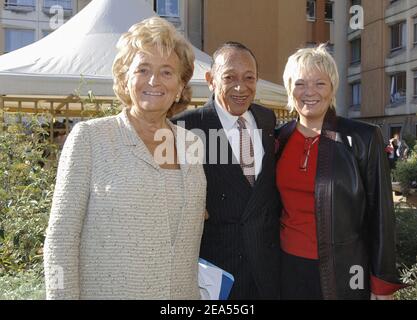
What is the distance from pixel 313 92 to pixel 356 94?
28481mm

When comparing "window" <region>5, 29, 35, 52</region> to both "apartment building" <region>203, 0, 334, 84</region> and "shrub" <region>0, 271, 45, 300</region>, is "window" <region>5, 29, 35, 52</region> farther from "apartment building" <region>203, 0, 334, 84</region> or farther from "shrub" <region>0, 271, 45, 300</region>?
"shrub" <region>0, 271, 45, 300</region>

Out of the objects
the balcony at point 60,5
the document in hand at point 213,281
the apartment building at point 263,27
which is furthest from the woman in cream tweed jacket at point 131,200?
the balcony at point 60,5

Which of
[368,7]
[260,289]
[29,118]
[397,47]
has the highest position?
[368,7]

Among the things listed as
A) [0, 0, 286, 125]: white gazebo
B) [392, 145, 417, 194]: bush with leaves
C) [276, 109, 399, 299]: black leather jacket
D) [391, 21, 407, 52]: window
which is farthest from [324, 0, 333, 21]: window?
[276, 109, 399, 299]: black leather jacket

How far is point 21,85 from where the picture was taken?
15.8 ft

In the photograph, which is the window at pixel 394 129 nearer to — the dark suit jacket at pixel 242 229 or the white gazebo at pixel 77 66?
the white gazebo at pixel 77 66

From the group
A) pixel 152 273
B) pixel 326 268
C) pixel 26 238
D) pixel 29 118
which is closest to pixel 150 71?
pixel 152 273

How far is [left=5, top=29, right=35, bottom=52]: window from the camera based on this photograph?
22312mm

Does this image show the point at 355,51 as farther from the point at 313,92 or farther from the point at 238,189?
the point at 238,189

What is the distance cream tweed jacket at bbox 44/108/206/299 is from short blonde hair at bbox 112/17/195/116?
0.20 meters

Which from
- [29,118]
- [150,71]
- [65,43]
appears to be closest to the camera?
[150,71]

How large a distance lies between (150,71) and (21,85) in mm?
3414

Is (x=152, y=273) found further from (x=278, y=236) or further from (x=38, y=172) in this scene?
(x=38, y=172)

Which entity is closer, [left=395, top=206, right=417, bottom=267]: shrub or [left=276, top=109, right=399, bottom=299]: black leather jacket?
[left=276, top=109, right=399, bottom=299]: black leather jacket
